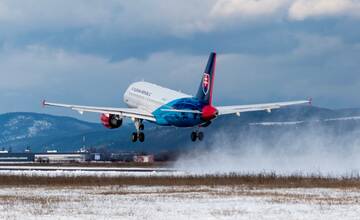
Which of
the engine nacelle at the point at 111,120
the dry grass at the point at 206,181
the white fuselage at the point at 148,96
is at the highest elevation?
the white fuselage at the point at 148,96

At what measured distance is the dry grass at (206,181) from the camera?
70.7 m

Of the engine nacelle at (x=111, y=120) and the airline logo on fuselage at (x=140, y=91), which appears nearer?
the engine nacelle at (x=111, y=120)

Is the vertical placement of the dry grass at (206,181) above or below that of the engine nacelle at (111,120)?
below

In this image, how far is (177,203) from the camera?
49250mm

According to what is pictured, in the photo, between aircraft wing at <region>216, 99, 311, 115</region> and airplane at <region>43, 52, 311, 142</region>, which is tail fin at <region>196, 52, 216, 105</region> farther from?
aircraft wing at <region>216, 99, 311, 115</region>

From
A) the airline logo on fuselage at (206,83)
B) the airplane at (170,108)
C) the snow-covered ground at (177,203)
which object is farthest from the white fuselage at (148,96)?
the snow-covered ground at (177,203)

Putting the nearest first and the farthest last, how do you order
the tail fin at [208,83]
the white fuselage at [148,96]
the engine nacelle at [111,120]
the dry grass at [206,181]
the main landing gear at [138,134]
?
the dry grass at [206,181] → the tail fin at [208,83] → the main landing gear at [138,134] → the white fuselage at [148,96] → the engine nacelle at [111,120]

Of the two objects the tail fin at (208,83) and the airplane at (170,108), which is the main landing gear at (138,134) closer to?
the airplane at (170,108)

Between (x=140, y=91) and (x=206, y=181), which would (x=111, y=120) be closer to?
(x=140, y=91)

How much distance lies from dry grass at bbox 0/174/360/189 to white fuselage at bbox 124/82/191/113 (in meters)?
21.6

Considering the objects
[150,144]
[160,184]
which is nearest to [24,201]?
[160,184]

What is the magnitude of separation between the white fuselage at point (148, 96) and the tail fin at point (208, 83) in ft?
7.56

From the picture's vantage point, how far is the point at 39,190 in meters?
63.0

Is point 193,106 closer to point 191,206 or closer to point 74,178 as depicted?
point 74,178
